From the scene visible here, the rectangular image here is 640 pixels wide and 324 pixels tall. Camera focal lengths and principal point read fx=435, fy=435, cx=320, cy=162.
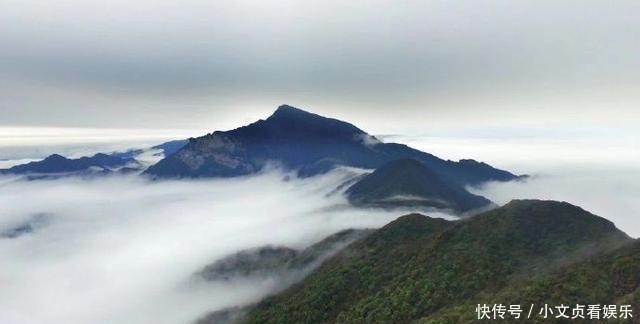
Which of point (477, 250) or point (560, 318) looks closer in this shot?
point (560, 318)

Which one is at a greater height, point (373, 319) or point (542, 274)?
point (542, 274)

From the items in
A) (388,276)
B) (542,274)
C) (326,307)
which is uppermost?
(542,274)

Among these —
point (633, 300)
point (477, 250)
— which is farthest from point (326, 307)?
point (633, 300)

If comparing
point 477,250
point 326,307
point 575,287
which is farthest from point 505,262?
point 326,307

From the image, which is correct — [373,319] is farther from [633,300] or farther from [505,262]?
[633,300]

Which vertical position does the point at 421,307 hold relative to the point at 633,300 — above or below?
below

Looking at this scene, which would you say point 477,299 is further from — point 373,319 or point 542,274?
point 373,319

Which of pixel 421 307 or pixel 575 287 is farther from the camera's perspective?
pixel 421 307

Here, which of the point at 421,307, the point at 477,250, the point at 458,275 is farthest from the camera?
A: the point at 477,250

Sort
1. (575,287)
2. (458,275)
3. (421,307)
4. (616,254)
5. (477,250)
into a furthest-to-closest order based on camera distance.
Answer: (477,250)
(458,275)
(421,307)
(616,254)
(575,287)
